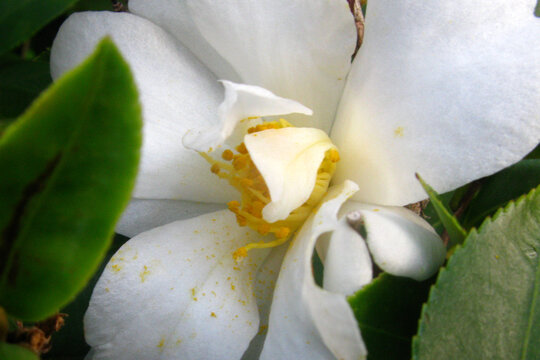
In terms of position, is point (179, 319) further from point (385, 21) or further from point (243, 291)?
point (385, 21)

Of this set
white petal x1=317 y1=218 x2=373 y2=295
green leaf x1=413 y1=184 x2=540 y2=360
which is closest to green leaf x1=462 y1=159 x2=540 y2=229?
green leaf x1=413 y1=184 x2=540 y2=360

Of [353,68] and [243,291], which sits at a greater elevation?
[353,68]

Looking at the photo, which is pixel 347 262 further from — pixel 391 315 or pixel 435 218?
pixel 435 218

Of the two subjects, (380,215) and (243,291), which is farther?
(243,291)

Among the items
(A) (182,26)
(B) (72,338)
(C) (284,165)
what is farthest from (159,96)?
(B) (72,338)

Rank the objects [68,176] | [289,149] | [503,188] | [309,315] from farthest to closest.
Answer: [503,188], [289,149], [309,315], [68,176]

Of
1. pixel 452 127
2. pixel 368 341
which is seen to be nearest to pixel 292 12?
pixel 452 127

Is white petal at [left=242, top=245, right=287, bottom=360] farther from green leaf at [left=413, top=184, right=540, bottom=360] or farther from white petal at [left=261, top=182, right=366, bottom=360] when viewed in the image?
green leaf at [left=413, top=184, right=540, bottom=360]
